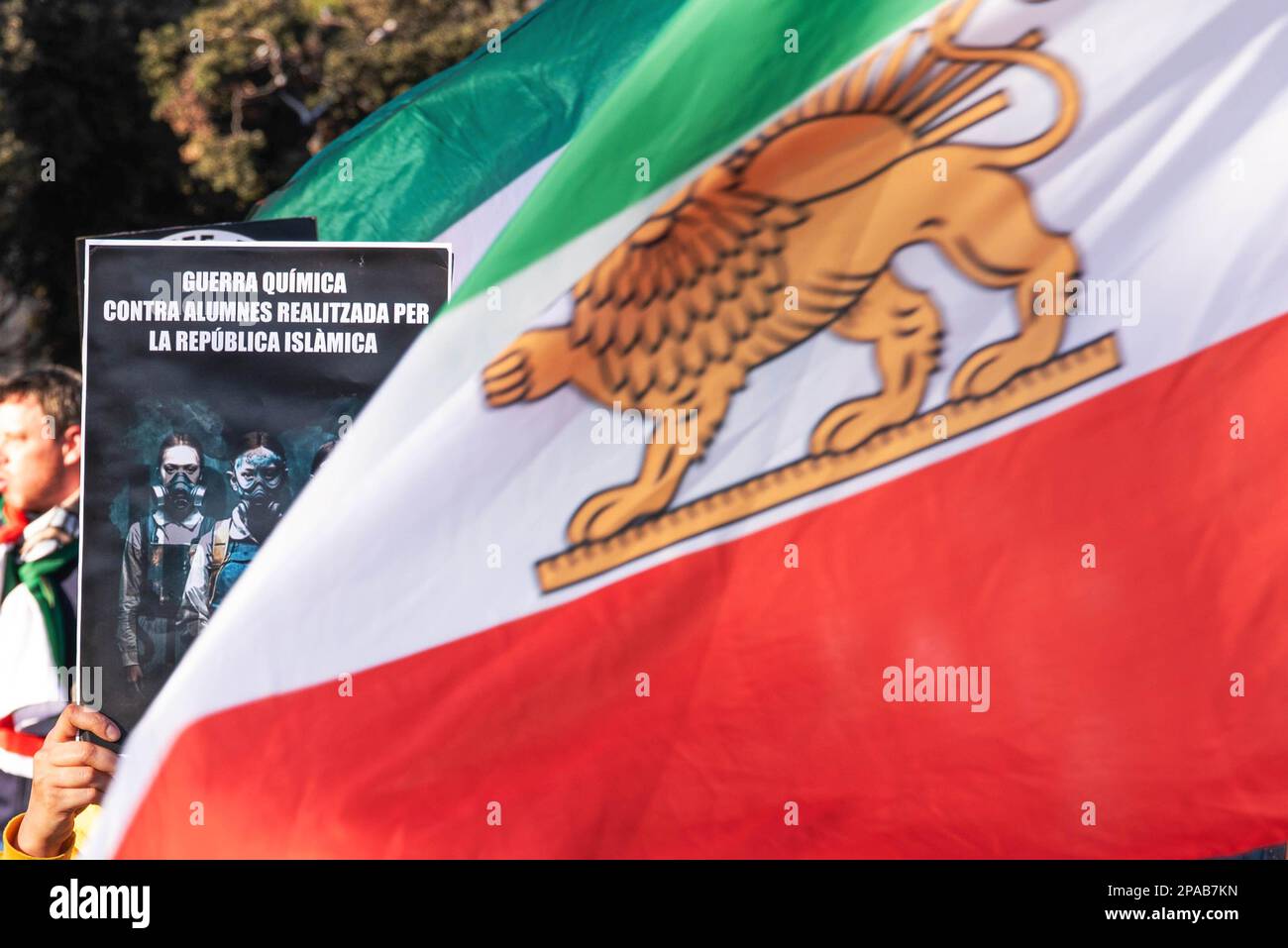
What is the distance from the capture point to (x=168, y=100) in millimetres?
21031

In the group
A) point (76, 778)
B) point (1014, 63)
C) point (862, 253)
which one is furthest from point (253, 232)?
point (1014, 63)

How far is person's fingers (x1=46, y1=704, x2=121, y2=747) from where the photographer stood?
3.95 meters

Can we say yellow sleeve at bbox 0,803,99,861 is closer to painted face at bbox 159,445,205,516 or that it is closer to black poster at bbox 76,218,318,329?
painted face at bbox 159,445,205,516

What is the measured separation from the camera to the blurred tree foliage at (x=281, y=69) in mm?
20484

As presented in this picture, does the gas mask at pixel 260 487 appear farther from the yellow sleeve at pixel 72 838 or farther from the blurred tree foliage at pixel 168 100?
the blurred tree foliage at pixel 168 100

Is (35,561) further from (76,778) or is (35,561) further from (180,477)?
(76,778)

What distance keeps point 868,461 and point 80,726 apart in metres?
2.10

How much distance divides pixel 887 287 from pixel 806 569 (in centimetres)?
49

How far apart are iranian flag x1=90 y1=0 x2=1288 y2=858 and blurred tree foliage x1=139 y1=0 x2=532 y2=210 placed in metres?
17.9

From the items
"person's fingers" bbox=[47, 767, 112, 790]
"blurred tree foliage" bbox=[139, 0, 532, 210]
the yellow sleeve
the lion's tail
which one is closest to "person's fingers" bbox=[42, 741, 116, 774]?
"person's fingers" bbox=[47, 767, 112, 790]

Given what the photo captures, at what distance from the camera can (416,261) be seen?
4324mm

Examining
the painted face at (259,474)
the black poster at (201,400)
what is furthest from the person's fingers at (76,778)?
the painted face at (259,474)
